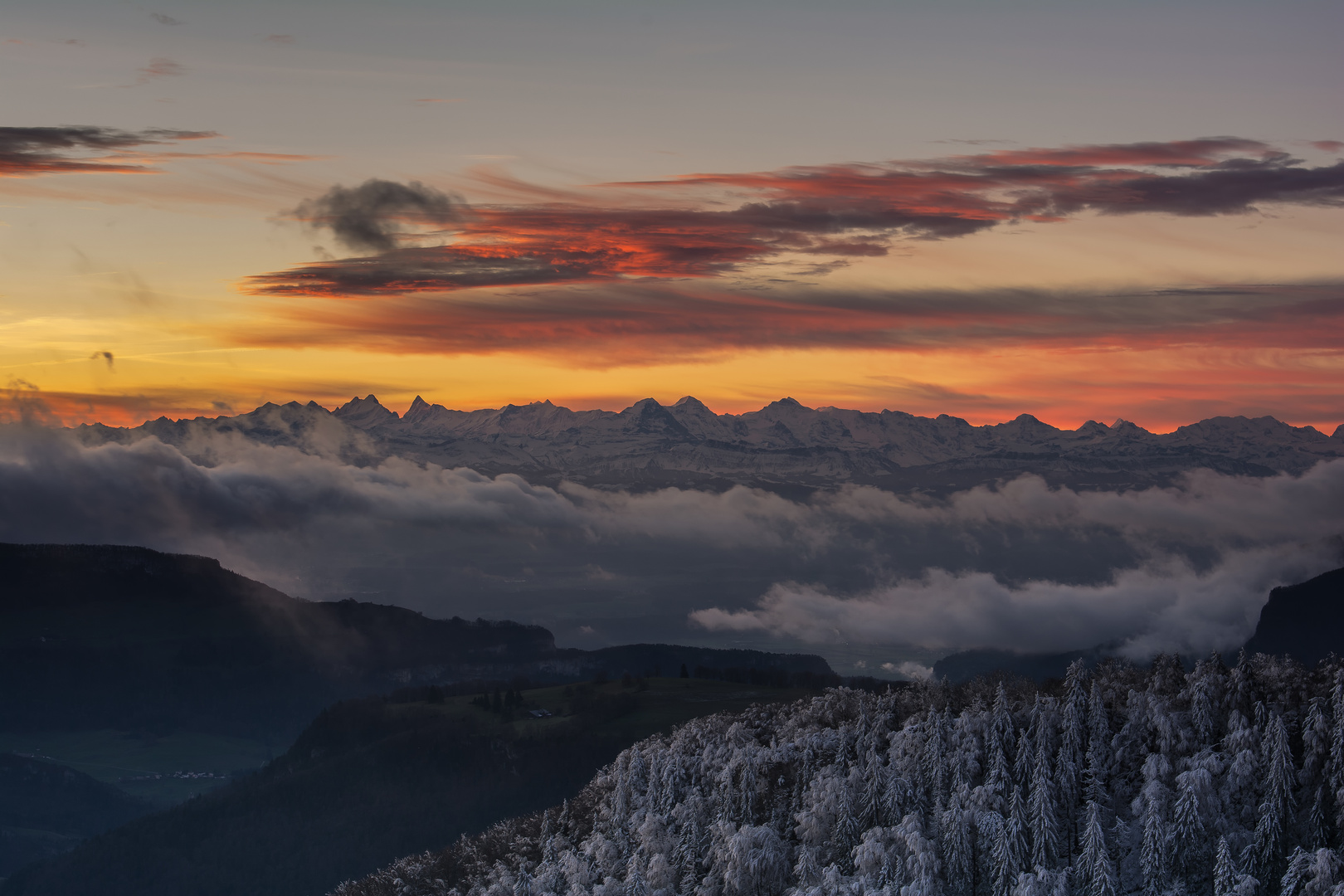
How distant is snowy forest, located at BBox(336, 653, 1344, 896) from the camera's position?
143500 millimetres

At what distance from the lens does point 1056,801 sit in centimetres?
16100

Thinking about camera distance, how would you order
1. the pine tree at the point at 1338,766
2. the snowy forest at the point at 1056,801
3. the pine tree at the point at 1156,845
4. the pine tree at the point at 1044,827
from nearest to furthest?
the pine tree at the point at 1338,766
the pine tree at the point at 1156,845
the snowy forest at the point at 1056,801
the pine tree at the point at 1044,827

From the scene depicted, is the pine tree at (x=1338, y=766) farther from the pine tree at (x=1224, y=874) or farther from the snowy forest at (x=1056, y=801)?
the pine tree at (x=1224, y=874)

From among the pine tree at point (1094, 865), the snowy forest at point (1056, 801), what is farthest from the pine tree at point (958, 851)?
the pine tree at point (1094, 865)

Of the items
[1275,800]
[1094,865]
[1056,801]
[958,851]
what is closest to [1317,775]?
[1275,800]

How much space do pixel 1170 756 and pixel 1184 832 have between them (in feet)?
60.3

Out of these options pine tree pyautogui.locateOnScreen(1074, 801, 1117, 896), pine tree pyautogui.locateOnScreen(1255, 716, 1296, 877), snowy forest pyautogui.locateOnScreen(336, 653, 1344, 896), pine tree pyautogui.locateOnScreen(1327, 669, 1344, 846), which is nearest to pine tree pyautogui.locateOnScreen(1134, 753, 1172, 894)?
snowy forest pyautogui.locateOnScreen(336, 653, 1344, 896)

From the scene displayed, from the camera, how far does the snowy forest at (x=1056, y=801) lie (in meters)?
144

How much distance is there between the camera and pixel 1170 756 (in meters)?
161

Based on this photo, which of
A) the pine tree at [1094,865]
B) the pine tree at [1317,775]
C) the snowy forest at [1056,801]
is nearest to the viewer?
the pine tree at [1094,865]

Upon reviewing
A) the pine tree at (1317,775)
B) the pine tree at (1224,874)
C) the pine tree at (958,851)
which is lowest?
the pine tree at (958,851)

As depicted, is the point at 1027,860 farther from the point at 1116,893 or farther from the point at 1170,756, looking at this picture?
the point at 1170,756

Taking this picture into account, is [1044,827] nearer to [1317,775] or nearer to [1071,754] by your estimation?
[1071,754]

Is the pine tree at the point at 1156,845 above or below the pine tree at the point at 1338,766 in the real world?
below
